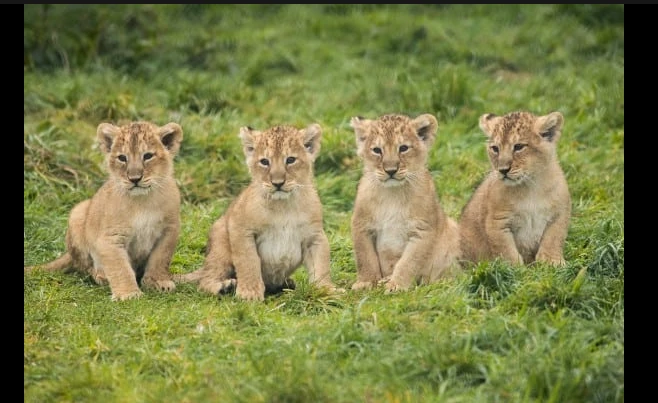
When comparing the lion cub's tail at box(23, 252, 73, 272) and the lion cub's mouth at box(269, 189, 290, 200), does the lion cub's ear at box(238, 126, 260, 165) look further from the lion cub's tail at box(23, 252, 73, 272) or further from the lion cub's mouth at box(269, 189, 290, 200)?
the lion cub's tail at box(23, 252, 73, 272)

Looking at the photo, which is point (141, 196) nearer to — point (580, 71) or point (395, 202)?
point (395, 202)

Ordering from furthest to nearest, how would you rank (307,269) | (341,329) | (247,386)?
(307,269) < (341,329) < (247,386)

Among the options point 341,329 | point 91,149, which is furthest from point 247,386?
point 91,149

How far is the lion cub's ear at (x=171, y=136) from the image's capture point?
10.3 meters

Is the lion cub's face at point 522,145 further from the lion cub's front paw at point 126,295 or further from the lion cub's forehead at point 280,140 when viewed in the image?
the lion cub's front paw at point 126,295

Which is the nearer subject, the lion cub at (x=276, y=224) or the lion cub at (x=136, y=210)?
the lion cub at (x=276, y=224)

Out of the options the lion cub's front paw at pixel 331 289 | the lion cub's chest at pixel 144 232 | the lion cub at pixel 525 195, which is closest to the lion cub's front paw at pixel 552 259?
the lion cub at pixel 525 195

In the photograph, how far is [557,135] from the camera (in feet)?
34.1

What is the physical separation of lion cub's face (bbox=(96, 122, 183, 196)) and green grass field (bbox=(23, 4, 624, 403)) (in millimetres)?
915

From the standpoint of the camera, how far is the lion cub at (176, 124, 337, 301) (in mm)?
9656

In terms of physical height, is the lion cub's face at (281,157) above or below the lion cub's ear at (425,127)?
below

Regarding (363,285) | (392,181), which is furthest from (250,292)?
(392,181)

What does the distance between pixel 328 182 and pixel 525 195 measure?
9.64ft

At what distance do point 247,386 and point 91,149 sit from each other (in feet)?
21.3
